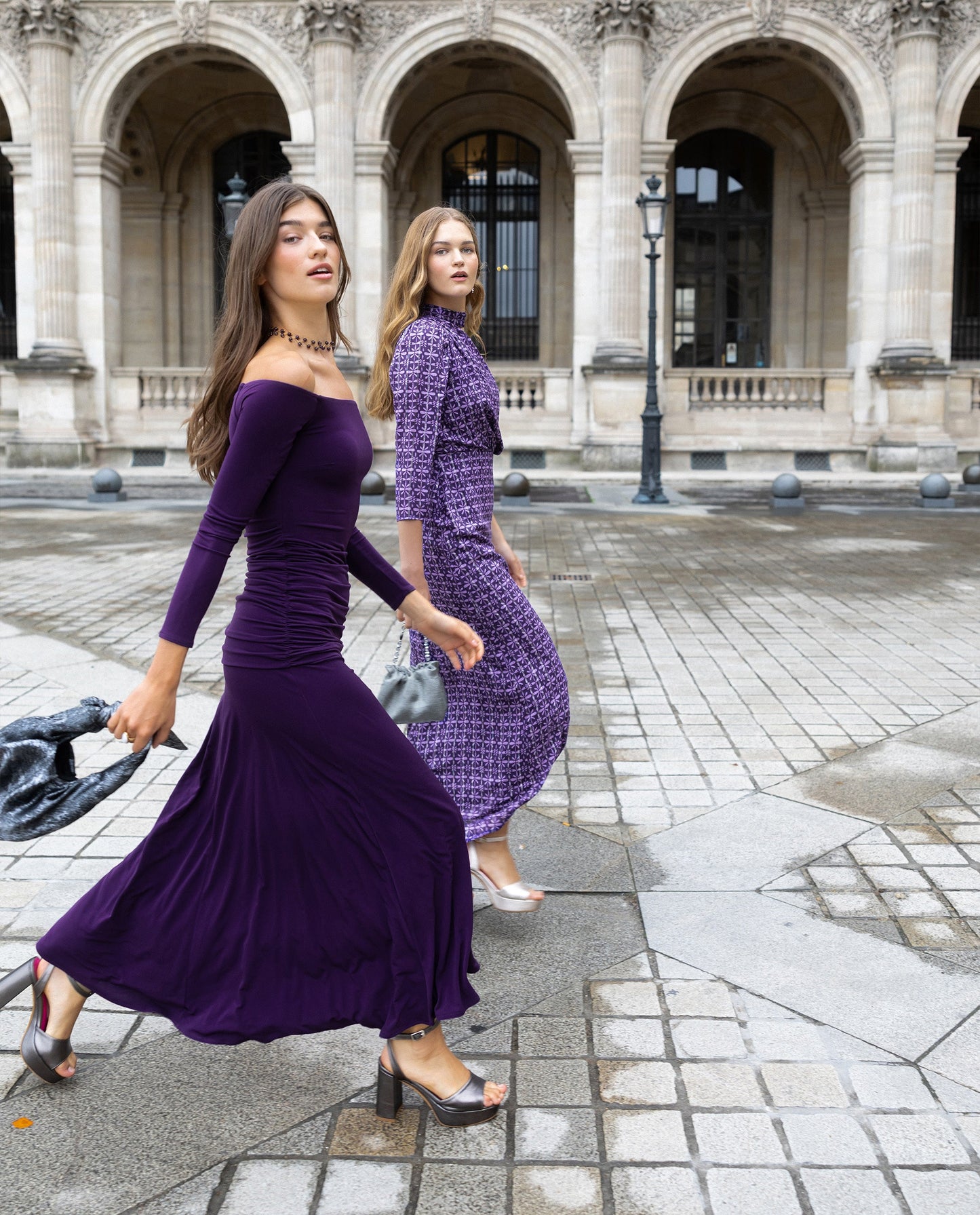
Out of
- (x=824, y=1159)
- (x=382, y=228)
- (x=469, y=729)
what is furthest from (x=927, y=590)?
(x=382, y=228)

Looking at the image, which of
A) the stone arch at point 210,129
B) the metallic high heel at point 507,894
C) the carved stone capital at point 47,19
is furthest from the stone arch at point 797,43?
the metallic high heel at point 507,894

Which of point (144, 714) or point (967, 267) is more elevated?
point (967, 267)

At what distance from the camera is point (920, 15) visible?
22031mm

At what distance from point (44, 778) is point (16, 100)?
79.1ft

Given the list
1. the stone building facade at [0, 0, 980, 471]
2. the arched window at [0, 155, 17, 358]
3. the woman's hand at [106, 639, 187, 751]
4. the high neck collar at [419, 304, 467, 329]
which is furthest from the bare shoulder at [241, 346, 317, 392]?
the arched window at [0, 155, 17, 358]

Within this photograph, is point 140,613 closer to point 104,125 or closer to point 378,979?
point 378,979

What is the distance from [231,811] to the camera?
2.61 metres

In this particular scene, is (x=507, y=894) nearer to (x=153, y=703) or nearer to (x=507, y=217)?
(x=153, y=703)

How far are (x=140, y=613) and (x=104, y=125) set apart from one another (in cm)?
1782

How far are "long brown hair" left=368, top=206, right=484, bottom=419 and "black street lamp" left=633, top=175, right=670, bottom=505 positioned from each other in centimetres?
1483

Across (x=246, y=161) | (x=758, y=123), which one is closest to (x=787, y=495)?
(x=758, y=123)

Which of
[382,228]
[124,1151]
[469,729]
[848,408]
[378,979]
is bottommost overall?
[124,1151]

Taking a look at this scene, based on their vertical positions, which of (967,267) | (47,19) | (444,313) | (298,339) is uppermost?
(47,19)

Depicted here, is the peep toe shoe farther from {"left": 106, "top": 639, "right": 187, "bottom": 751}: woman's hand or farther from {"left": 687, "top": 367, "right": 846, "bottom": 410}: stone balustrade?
{"left": 687, "top": 367, "right": 846, "bottom": 410}: stone balustrade
